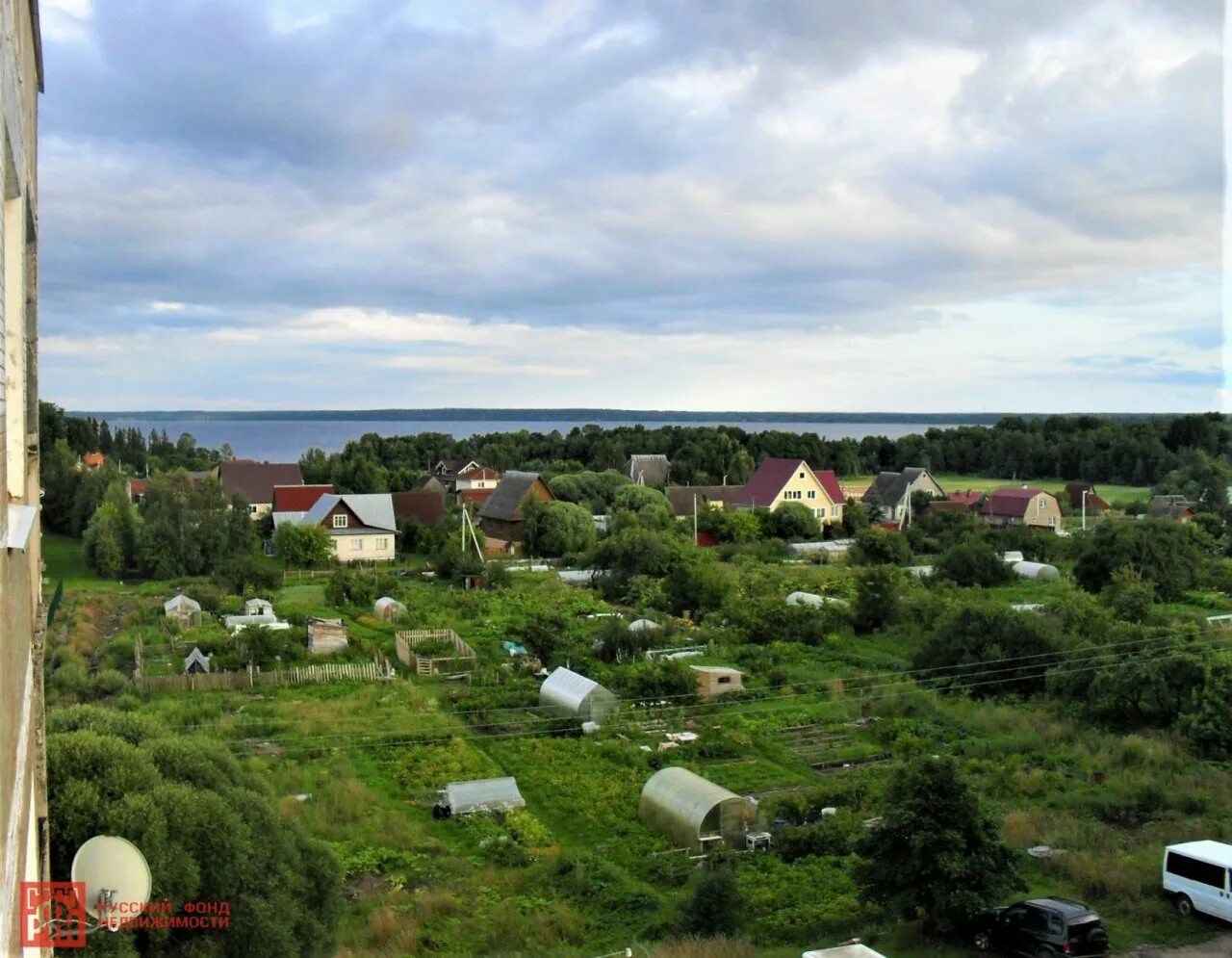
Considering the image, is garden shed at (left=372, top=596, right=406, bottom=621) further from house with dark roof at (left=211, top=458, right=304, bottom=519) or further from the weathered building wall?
the weathered building wall

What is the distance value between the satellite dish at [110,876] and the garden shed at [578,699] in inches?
438

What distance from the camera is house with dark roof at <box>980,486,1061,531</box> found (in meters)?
43.7

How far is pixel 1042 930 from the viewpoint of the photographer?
29.9 ft

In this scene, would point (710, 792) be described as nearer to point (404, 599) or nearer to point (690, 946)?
point (690, 946)

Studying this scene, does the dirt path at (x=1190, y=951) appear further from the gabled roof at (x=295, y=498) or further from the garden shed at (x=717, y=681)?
the gabled roof at (x=295, y=498)

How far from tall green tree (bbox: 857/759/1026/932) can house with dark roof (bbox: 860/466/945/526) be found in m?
36.4

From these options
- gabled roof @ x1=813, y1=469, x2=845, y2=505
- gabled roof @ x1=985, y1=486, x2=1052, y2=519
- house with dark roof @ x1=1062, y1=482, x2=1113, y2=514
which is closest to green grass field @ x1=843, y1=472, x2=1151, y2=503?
house with dark roof @ x1=1062, y1=482, x2=1113, y2=514

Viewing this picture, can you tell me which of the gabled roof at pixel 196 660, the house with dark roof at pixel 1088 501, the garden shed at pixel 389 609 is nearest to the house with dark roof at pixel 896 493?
the house with dark roof at pixel 1088 501

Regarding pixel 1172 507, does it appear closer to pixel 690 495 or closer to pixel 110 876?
pixel 690 495

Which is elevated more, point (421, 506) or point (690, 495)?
point (690, 495)

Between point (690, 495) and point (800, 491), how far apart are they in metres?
5.11

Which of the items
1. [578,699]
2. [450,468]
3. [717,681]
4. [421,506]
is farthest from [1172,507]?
[450,468]

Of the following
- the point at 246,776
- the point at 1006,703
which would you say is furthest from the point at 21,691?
the point at 1006,703

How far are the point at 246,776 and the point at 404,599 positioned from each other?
1849 cm
